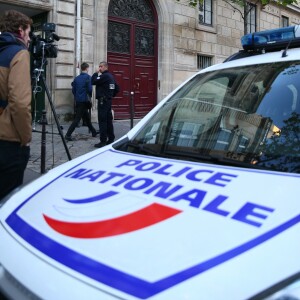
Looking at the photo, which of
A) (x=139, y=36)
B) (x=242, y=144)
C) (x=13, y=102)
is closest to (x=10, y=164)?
(x=13, y=102)

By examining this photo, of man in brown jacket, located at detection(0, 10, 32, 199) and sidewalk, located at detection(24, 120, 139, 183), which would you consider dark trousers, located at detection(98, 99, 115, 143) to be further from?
man in brown jacket, located at detection(0, 10, 32, 199)

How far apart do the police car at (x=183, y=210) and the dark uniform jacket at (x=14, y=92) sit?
0.80 meters

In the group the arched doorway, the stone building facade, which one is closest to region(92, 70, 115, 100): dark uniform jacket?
the stone building facade

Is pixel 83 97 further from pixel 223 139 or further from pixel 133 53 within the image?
pixel 223 139

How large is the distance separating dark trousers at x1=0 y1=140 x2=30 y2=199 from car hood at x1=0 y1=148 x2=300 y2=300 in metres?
1.06

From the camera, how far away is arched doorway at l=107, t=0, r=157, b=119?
14.0 m

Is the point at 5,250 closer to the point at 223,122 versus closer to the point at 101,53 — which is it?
the point at 223,122

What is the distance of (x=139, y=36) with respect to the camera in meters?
14.9

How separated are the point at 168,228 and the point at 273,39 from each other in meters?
2.21

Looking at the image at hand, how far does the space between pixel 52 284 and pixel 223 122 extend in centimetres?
154

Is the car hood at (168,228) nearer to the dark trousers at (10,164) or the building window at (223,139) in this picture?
the building window at (223,139)

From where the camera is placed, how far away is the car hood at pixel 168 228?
1.39 m

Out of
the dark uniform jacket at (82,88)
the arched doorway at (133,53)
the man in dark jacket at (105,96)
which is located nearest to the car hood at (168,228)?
the man in dark jacket at (105,96)

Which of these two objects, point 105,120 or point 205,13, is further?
point 205,13
